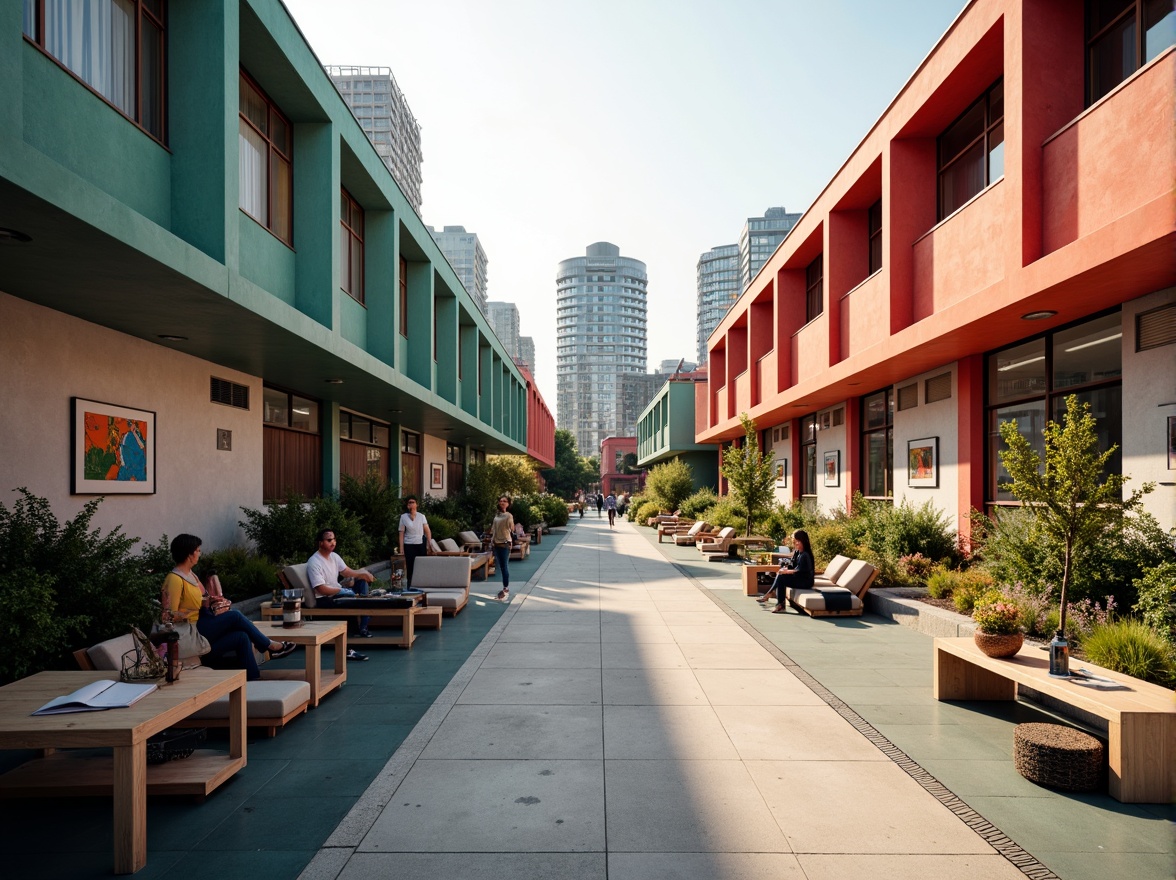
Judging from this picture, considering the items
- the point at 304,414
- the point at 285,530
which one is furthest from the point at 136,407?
the point at 304,414

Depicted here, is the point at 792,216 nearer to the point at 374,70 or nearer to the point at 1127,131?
the point at 374,70

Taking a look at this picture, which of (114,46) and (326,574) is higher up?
(114,46)

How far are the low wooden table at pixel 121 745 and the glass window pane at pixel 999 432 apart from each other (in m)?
10.6

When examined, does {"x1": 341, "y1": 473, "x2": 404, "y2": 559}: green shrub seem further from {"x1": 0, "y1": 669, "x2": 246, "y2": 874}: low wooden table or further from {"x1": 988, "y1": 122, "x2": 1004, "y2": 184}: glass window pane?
{"x1": 988, "y1": 122, "x2": 1004, "y2": 184}: glass window pane

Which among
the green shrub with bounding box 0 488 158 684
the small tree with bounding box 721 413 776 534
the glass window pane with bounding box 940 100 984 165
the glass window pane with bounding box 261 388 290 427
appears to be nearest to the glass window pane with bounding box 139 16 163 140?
the green shrub with bounding box 0 488 158 684

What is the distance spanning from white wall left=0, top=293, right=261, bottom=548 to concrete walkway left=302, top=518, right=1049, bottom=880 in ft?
17.8

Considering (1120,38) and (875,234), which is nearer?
(1120,38)

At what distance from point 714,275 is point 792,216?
27.7 meters

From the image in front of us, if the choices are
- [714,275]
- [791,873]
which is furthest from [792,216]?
[791,873]

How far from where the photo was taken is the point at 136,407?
9.52 m

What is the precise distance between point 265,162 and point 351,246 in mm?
3944

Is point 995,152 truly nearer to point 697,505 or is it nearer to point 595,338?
point 697,505

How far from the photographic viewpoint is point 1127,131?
7684 mm

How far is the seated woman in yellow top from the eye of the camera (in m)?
6.20
